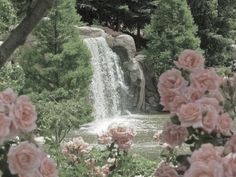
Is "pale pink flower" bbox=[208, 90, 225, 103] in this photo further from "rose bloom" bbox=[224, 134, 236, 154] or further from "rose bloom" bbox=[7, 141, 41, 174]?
"rose bloom" bbox=[7, 141, 41, 174]

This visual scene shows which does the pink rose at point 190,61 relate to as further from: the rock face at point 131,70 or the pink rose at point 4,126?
the rock face at point 131,70

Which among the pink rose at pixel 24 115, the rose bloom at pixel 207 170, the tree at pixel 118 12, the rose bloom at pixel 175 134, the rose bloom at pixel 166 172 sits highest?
the tree at pixel 118 12

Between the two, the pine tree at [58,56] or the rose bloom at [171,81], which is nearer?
the rose bloom at [171,81]

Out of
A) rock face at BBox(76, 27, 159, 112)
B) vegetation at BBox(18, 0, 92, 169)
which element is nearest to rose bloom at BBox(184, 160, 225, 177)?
vegetation at BBox(18, 0, 92, 169)

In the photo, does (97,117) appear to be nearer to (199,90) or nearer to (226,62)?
(226,62)

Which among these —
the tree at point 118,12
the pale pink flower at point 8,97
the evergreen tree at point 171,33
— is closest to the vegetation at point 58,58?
the evergreen tree at point 171,33

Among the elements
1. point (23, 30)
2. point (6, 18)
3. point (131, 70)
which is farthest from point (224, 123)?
point (131, 70)

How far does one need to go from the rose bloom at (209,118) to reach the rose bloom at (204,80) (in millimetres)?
78

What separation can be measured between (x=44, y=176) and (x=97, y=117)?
1561 cm

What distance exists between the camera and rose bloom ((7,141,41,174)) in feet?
5.70

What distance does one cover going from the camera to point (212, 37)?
21594mm

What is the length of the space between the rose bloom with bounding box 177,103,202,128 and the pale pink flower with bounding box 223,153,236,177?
240mm

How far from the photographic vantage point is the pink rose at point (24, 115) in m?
1.79

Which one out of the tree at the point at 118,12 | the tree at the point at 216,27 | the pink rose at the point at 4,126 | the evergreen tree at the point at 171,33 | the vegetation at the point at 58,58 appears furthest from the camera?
the tree at the point at 118,12
